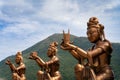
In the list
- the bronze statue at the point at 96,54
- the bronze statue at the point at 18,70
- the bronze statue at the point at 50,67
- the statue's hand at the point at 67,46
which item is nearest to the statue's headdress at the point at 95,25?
the bronze statue at the point at 96,54

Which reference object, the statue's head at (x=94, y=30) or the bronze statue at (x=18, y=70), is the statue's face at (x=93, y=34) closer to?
the statue's head at (x=94, y=30)

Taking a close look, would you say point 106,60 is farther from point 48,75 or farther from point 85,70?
point 48,75

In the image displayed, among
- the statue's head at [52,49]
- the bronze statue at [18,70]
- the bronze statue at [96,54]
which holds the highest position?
the bronze statue at [96,54]

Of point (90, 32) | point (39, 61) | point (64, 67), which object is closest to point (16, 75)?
point (39, 61)

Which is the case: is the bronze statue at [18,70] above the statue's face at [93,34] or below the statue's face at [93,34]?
below

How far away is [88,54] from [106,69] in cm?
70

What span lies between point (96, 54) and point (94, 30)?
898 millimetres

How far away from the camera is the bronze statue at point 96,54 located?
12.1 meters

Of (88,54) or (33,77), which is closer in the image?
(88,54)

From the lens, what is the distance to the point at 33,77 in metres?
146

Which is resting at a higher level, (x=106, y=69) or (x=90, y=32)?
(x=90, y=32)

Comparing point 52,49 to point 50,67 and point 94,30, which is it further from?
point 94,30

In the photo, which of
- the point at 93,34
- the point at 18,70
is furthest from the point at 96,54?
the point at 18,70

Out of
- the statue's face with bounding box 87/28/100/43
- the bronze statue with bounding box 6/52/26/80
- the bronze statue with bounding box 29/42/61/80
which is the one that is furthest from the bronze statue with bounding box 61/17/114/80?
the bronze statue with bounding box 6/52/26/80
